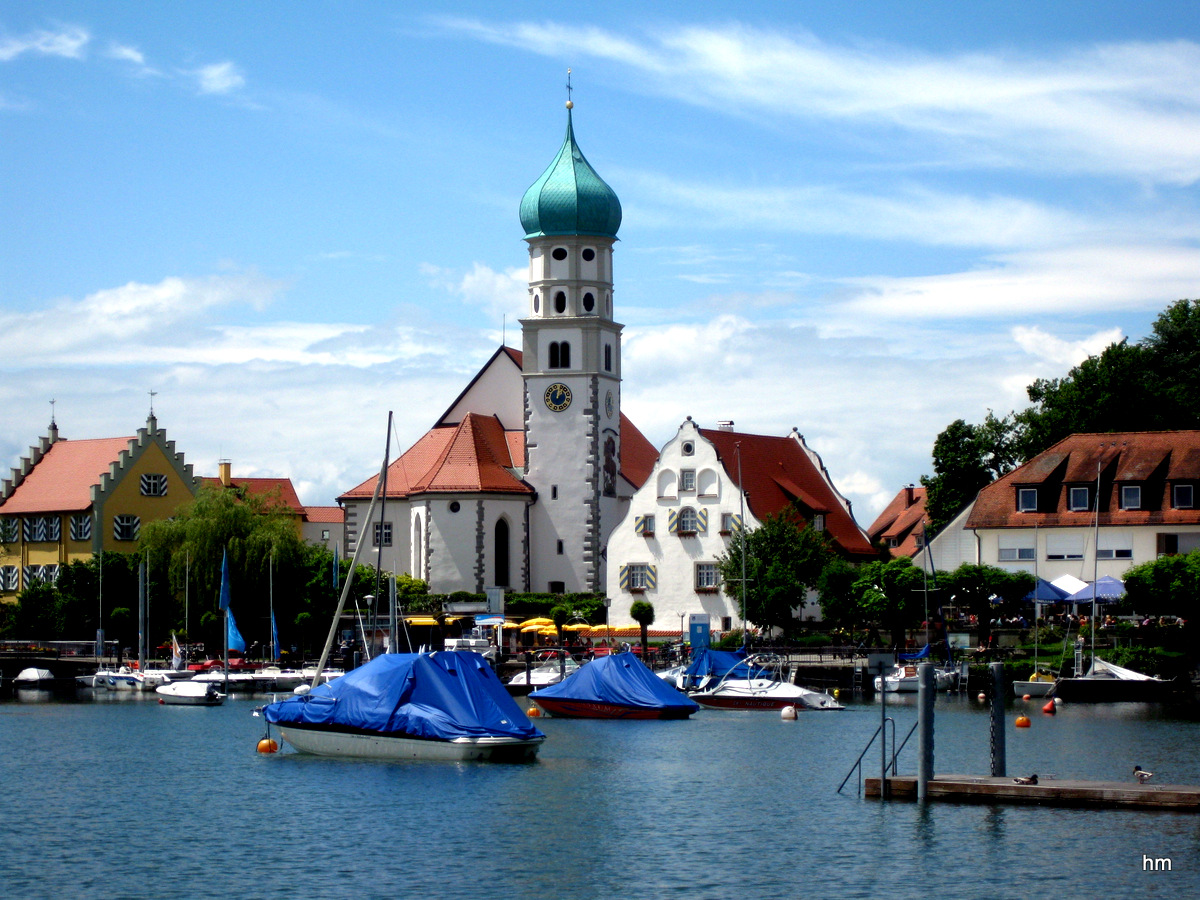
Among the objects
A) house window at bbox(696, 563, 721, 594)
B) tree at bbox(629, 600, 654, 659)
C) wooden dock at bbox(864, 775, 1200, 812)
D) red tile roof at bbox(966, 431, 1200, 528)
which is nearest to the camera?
wooden dock at bbox(864, 775, 1200, 812)

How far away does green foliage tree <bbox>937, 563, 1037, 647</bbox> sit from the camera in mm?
84062

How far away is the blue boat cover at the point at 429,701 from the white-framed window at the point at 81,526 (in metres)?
65.2

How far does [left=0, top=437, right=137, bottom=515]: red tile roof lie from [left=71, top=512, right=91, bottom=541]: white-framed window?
1.60 ft

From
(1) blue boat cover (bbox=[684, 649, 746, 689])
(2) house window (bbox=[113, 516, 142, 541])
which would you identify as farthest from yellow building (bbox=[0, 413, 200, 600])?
(1) blue boat cover (bbox=[684, 649, 746, 689])

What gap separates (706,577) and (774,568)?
8.28 meters

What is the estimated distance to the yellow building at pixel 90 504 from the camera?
115 metres

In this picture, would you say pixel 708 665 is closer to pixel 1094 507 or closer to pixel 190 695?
pixel 1094 507

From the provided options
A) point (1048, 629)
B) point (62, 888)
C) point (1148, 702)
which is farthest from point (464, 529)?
point (62, 888)

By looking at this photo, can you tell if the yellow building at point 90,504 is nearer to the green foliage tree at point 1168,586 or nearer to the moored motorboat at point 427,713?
the green foliage tree at point 1168,586

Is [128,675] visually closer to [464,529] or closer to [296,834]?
[464,529]

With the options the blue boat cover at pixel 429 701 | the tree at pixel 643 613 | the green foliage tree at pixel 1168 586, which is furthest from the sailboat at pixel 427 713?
the tree at pixel 643 613

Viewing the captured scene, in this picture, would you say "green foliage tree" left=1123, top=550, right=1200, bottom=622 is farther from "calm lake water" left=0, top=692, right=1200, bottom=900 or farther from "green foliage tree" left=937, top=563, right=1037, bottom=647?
"calm lake water" left=0, top=692, right=1200, bottom=900

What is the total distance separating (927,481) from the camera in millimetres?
109688

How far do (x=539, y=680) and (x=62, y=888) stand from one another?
50.2 metres
